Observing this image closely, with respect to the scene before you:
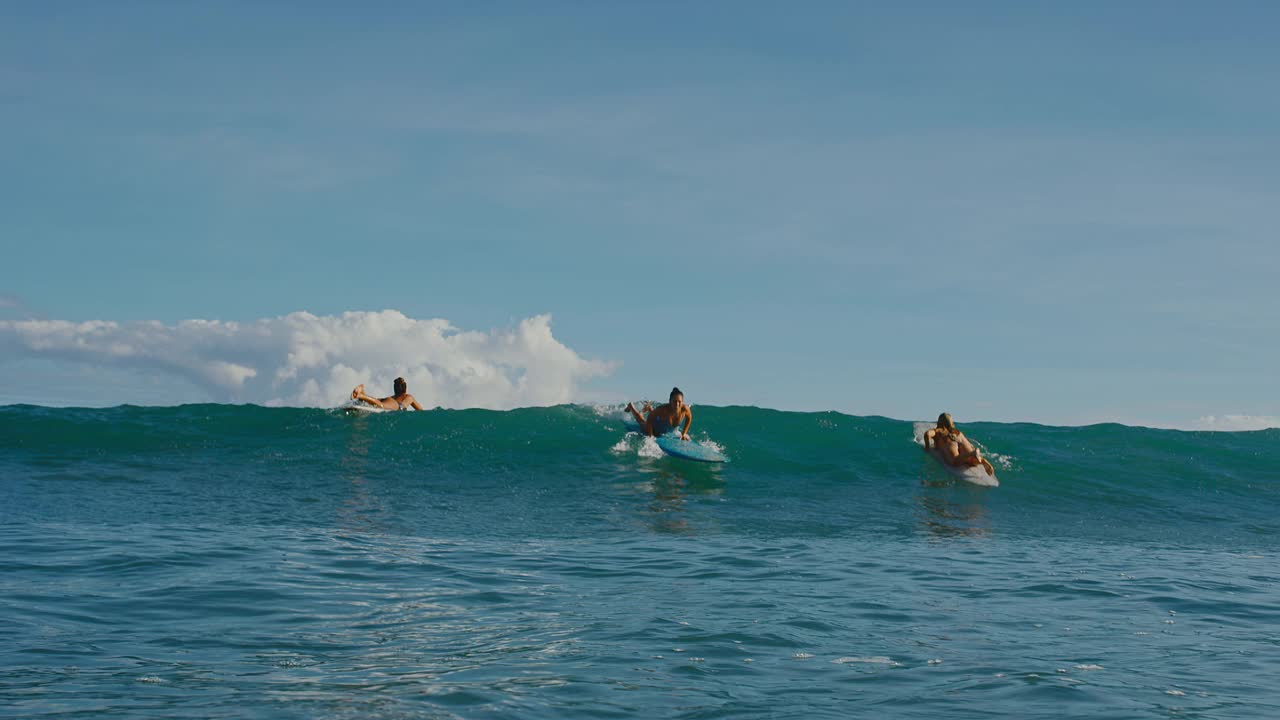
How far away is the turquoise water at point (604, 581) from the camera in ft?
19.3

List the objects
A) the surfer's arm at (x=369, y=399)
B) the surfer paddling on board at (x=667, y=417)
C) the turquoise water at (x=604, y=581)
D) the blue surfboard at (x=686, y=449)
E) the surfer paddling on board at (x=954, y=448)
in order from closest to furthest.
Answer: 1. the turquoise water at (x=604, y=581)
2. the surfer paddling on board at (x=954, y=448)
3. the blue surfboard at (x=686, y=449)
4. the surfer paddling on board at (x=667, y=417)
5. the surfer's arm at (x=369, y=399)

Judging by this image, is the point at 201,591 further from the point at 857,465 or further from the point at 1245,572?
the point at 857,465

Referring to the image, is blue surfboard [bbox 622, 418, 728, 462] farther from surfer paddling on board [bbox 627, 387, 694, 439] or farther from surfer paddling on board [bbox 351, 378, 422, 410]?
surfer paddling on board [bbox 351, 378, 422, 410]

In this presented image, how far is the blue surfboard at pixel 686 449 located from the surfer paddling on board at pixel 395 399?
774cm

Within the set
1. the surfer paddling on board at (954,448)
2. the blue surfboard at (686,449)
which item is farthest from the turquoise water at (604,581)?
the surfer paddling on board at (954,448)

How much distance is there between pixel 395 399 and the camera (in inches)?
972

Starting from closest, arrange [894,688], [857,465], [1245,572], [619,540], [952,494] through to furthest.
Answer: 1. [894,688]
2. [1245,572]
3. [619,540]
4. [952,494]
5. [857,465]

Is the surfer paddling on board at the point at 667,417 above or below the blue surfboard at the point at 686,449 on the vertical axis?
above

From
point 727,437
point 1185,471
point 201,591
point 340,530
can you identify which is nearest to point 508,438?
point 727,437

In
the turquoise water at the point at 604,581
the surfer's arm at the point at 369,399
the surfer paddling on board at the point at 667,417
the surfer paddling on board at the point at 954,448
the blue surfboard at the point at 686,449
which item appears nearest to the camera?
the turquoise water at the point at 604,581

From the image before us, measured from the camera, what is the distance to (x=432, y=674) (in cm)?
617

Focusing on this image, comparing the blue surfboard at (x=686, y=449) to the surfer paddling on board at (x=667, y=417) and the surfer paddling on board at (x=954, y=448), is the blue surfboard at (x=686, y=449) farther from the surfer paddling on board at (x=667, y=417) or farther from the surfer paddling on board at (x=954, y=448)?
the surfer paddling on board at (x=954, y=448)

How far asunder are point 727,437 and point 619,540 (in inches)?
428

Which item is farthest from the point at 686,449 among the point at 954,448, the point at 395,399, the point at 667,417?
the point at 395,399
